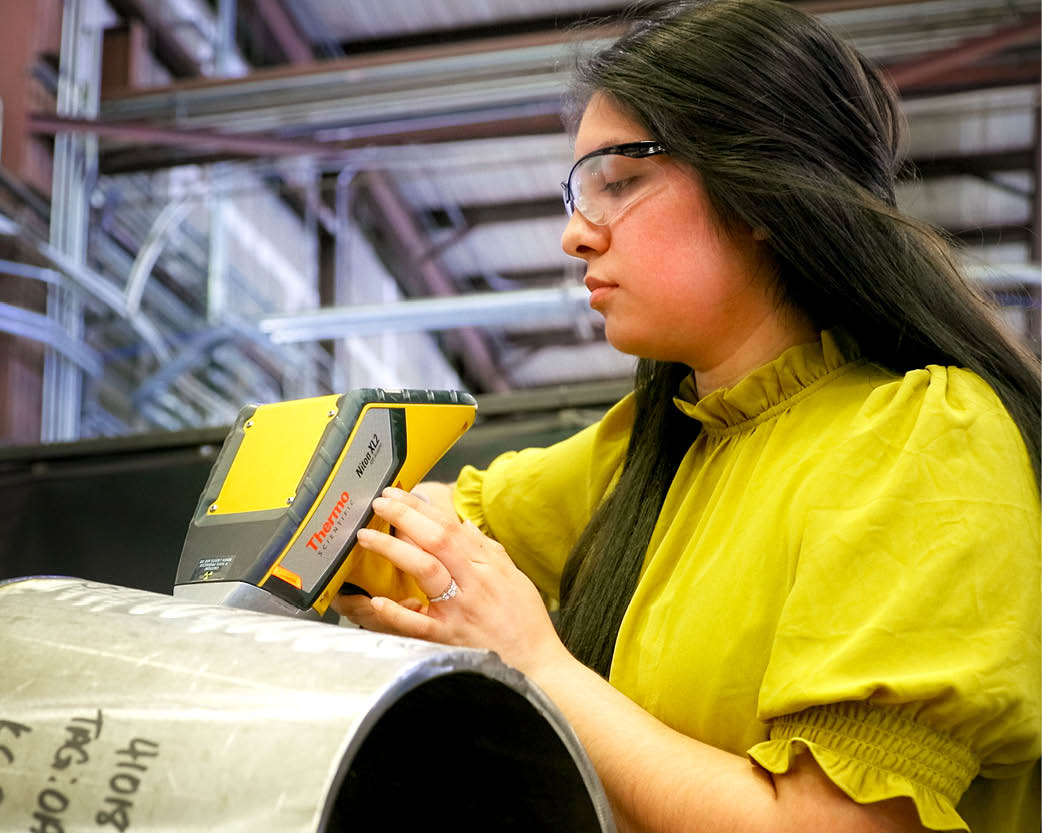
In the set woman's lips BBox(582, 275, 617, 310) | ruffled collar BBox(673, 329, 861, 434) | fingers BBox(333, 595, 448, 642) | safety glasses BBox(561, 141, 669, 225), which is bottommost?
fingers BBox(333, 595, 448, 642)

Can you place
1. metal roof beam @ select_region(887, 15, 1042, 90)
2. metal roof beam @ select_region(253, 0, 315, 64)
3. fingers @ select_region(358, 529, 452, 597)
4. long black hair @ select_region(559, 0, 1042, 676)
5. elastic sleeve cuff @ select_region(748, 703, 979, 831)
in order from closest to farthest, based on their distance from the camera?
elastic sleeve cuff @ select_region(748, 703, 979, 831), fingers @ select_region(358, 529, 452, 597), long black hair @ select_region(559, 0, 1042, 676), metal roof beam @ select_region(887, 15, 1042, 90), metal roof beam @ select_region(253, 0, 315, 64)

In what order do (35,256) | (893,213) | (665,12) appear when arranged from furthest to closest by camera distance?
(35,256)
(665,12)
(893,213)

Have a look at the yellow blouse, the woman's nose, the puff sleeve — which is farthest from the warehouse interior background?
the puff sleeve

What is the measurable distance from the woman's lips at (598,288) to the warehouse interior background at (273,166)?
1816 millimetres

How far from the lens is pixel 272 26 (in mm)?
4918

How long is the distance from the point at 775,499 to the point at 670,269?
0.27 meters

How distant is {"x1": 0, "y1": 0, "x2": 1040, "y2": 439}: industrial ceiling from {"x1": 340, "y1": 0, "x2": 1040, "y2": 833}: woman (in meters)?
2.40

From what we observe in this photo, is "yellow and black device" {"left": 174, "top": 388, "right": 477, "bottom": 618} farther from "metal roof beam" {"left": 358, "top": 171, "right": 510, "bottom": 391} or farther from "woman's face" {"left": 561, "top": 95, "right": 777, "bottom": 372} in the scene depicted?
"metal roof beam" {"left": 358, "top": 171, "right": 510, "bottom": 391}

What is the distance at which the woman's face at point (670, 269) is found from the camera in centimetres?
Answer: 121

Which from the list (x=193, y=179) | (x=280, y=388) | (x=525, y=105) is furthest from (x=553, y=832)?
(x=280, y=388)

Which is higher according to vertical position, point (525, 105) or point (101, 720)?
point (525, 105)

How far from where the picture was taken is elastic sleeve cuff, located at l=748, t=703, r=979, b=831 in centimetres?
89

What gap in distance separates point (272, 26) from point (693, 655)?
4.38 metres

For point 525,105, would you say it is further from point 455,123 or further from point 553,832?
point 553,832
